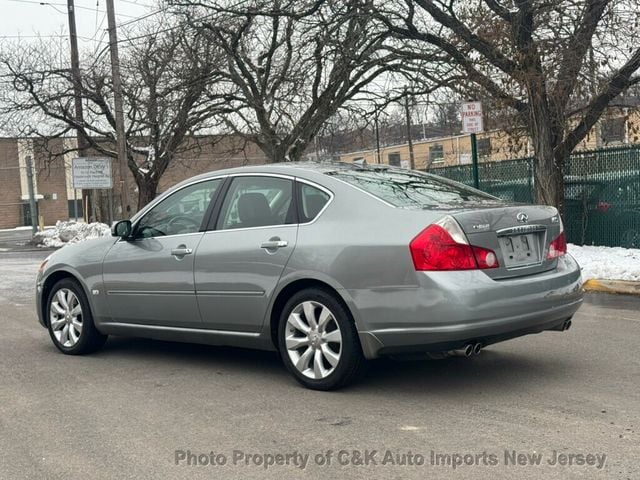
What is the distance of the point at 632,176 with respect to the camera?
1327 cm

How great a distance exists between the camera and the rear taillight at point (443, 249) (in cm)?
482

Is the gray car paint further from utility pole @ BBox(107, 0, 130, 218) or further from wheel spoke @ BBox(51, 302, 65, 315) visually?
utility pole @ BBox(107, 0, 130, 218)

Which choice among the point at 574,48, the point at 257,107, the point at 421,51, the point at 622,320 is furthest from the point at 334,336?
the point at 257,107

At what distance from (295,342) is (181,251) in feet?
4.35

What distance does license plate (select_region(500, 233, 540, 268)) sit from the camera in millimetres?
5090

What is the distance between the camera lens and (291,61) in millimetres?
20953

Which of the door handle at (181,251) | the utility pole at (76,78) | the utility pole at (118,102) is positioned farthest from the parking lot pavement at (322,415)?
the utility pole at (76,78)

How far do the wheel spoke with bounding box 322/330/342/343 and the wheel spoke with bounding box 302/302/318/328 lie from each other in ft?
0.37

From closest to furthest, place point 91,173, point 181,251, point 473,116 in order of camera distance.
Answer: point 181,251 → point 473,116 → point 91,173

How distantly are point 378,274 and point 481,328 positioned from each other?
74 centimetres

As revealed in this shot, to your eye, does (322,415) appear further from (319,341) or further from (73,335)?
(73,335)

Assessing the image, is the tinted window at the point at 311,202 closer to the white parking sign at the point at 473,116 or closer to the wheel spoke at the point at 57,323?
the wheel spoke at the point at 57,323

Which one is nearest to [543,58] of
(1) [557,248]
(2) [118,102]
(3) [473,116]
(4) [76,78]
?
(3) [473,116]

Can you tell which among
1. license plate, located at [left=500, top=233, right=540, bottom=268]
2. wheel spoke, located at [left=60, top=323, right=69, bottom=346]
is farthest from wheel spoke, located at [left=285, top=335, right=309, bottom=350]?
wheel spoke, located at [left=60, top=323, right=69, bottom=346]
